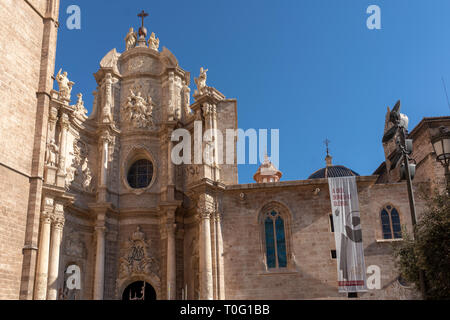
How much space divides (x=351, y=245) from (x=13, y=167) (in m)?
14.6

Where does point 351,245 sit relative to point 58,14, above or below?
below

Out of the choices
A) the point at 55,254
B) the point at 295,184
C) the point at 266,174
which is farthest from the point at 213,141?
the point at 266,174

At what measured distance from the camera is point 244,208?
23.5 m

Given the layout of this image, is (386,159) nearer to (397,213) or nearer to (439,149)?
(397,213)

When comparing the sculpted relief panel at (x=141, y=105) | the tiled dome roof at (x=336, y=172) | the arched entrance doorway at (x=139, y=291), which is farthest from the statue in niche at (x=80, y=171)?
the tiled dome roof at (x=336, y=172)

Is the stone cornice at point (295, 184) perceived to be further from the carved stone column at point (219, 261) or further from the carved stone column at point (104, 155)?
the carved stone column at point (104, 155)

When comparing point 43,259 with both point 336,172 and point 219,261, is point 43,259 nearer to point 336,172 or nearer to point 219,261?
point 219,261

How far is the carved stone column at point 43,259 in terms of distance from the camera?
68.6ft

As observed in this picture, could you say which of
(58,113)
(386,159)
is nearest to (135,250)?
(58,113)

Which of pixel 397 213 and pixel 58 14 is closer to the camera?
pixel 58 14

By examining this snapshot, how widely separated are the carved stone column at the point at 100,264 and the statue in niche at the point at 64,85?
23.5ft

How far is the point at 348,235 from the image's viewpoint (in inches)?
864
